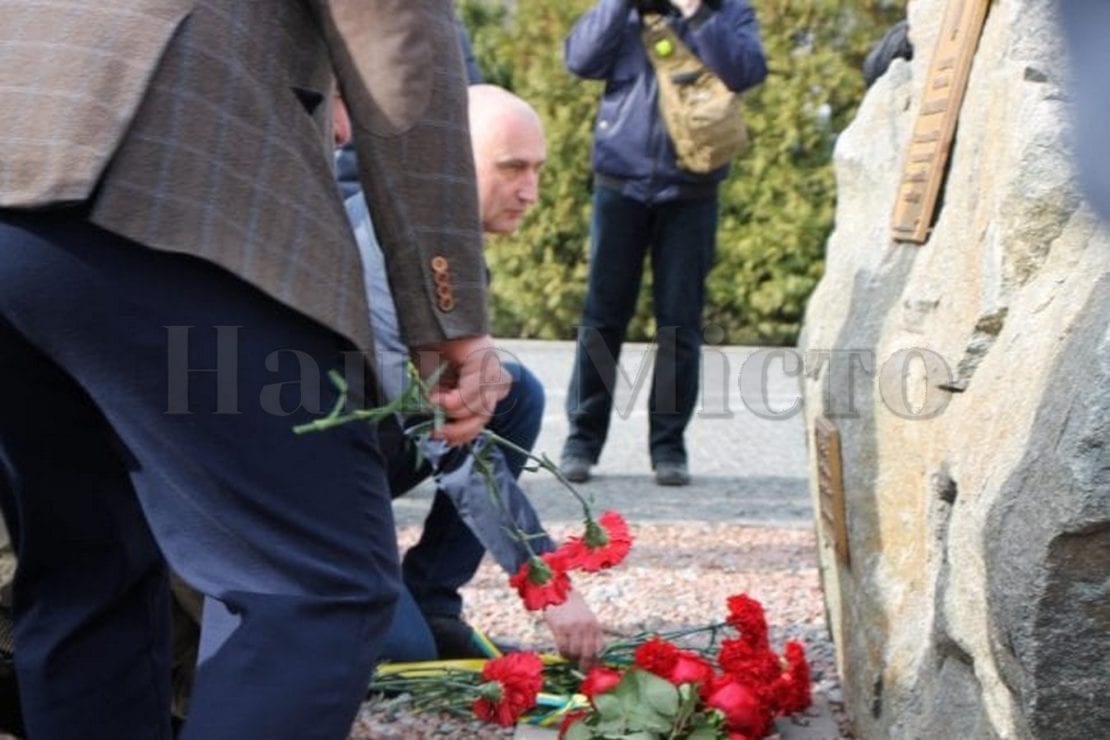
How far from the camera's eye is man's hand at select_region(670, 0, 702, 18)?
A: 18.2 feet

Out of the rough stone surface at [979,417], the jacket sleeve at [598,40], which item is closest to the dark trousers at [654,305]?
the jacket sleeve at [598,40]

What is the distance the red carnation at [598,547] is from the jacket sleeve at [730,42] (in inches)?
120

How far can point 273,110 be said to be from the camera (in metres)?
1.85

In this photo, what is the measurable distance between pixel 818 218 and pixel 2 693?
822 centimetres

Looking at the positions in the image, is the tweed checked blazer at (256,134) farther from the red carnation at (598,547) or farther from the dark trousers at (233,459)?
the red carnation at (598,547)

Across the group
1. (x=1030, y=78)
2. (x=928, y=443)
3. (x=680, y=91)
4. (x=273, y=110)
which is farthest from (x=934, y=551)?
(x=680, y=91)

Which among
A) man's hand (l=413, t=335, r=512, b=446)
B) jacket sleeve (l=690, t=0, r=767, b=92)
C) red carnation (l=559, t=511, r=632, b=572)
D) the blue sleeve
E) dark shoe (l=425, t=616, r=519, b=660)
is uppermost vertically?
man's hand (l=413, t=335, r=512, b=446)

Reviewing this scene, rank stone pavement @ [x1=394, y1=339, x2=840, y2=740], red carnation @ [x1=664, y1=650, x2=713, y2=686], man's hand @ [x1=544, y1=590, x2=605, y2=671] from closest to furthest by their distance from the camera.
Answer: red carnation @ [x1=664, y1=650, x2=713, y2=686], man's hand @ [x1=544, y1=590, x2=605, y2=671], stone pavement @ [x1=394, y1=339, x2=840, y2=740]

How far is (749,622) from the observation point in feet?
10.5

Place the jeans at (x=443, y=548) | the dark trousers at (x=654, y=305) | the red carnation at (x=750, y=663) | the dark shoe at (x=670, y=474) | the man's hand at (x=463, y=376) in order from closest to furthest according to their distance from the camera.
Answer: the man's hand at (x=463, y=376) < the red carnation at (x=750, y=663) < the jeans at (x=443, y=548) < the dark trousers at (x=654, y=305) < the dark shoe at (x=670, y=474)

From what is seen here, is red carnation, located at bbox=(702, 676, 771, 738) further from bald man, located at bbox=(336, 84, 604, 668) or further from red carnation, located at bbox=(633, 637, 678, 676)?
bald man, located at bbox=(336, 84, 604, 668)

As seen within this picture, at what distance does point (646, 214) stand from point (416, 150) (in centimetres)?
389

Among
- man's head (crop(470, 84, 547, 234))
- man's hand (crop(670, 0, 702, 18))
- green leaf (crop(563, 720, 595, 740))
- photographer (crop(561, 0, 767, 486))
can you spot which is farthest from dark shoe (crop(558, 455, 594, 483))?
green leaf (crop(563, 720, 595, 740))

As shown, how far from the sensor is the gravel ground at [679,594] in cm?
333
